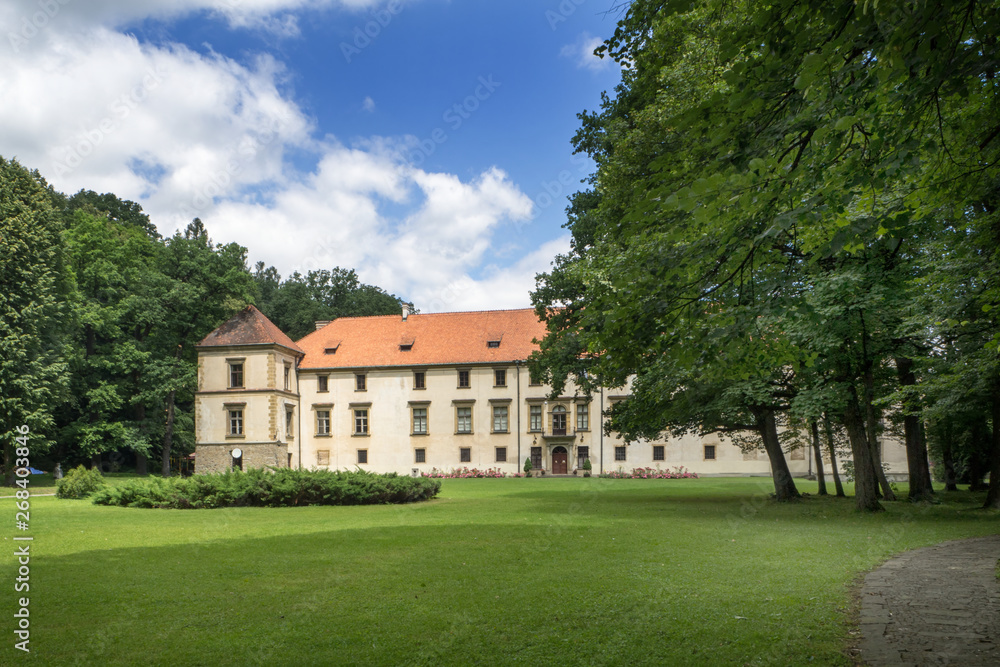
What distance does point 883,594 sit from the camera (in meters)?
8.28

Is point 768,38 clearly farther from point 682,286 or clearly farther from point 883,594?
point 883,594

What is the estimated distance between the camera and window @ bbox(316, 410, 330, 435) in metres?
53.9

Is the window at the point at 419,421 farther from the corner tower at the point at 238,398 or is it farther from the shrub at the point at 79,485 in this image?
the shrub at the point at 79,485

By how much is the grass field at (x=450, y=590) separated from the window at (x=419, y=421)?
35873 millimetres

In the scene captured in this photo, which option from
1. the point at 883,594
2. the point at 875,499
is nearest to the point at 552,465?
the point at 875,499

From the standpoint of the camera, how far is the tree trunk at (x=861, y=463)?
1919cm

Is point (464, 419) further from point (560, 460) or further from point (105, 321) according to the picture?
point (105, 321)

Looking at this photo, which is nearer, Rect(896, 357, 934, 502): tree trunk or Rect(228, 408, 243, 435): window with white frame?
Rect(896, 357, 934, 502): tree trunk

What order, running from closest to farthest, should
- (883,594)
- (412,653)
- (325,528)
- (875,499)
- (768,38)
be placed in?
(768,38) → (412,653) → (883,594) → (325,528) → (875,499)

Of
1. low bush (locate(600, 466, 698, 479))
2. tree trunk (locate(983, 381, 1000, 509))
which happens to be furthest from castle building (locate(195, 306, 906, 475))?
tree trunk (locate(983, 381, 1000, 509))

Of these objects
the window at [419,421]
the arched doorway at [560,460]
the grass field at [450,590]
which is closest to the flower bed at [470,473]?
the window at [419,421]

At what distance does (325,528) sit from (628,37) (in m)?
12.3

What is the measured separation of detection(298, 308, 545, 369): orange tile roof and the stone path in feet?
139

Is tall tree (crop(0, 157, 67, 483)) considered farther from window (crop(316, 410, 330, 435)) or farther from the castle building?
window (crop(316, 410, 330, 435))
